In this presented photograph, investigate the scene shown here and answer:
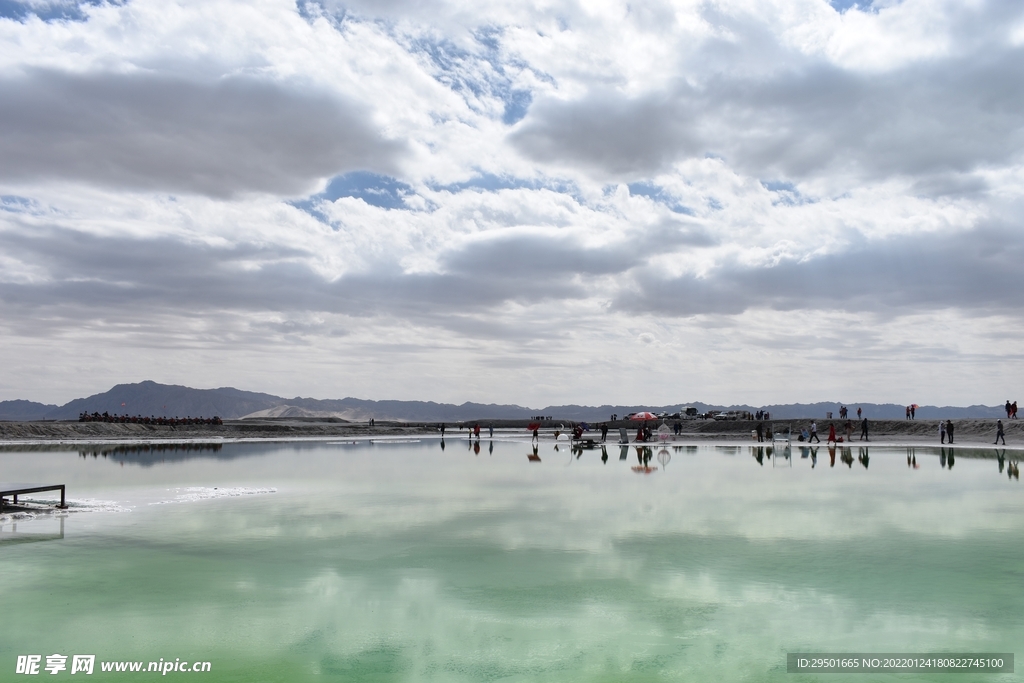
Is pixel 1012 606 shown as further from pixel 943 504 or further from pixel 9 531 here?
pixel 9 531

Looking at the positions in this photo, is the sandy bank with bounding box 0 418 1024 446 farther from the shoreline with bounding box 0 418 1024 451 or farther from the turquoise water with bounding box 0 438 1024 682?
the turquoise water with bounding box 0 438 1024 682

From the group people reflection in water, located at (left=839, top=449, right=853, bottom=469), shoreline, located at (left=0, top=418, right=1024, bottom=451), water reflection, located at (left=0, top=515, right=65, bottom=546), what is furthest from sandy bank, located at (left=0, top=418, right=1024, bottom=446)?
water reflection, located at (left=0, top=515, right=65, bottom=546)

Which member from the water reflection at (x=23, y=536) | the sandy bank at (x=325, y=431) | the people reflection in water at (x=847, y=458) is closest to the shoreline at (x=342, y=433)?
the sandy bank at (x=325, y=431)

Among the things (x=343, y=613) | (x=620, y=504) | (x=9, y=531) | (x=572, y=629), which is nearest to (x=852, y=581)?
(x=572, y=629)

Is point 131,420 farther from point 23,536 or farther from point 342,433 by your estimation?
point 23,536

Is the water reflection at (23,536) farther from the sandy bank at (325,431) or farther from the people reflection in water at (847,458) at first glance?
the sandy bank at (325,431)

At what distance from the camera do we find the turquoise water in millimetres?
8898

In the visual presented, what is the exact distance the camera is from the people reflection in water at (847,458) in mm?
36181

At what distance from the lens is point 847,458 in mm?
40500

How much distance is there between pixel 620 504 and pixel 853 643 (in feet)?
40.7

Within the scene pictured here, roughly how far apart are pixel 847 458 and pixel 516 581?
33757mm

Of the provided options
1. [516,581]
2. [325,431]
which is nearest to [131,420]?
[325,431]

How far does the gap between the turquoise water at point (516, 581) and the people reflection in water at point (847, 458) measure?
1124cm

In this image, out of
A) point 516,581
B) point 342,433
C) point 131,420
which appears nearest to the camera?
point 516,581
